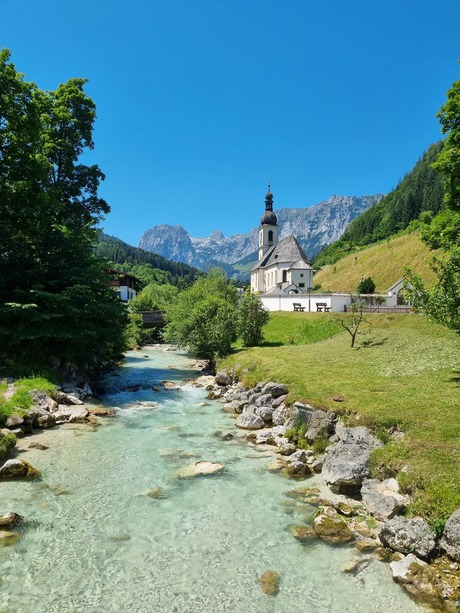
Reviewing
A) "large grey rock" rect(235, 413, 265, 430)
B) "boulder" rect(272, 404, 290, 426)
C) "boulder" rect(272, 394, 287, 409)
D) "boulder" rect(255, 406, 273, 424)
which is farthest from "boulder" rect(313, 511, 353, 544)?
"boulder" rect(272, 394, 287, 409)

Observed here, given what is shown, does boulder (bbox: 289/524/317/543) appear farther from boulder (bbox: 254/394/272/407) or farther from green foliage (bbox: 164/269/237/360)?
green foliage (bbox: 164/269/237/360)

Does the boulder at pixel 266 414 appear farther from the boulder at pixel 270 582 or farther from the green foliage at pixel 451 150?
the green foliage at pixel 451 150

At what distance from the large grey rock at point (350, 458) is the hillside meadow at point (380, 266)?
86.3 m

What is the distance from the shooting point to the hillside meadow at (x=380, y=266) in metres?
104

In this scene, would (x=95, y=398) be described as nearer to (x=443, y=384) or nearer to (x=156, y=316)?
(x=443, y=384)

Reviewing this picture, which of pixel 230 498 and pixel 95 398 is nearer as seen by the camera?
pixel 230 498

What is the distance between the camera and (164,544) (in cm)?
977

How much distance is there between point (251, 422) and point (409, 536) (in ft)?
36.1

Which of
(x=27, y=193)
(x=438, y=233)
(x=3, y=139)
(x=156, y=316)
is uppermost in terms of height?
(x=3, y=139)

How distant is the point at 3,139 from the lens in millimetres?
23219

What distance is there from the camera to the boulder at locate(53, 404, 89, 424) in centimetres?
1989

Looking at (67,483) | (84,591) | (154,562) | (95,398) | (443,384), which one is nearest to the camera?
(84,591)

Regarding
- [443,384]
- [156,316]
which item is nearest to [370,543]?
[443,384]

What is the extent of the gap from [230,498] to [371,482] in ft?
14.1
